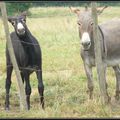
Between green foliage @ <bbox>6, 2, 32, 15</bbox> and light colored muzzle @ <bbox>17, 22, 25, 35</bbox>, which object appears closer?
light colored muzzle @ <bbox>17, 22, 25, 35</bbox>

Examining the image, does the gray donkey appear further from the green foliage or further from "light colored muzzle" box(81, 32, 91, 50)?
the green foliage

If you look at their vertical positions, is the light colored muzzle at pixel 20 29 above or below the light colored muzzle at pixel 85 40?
above

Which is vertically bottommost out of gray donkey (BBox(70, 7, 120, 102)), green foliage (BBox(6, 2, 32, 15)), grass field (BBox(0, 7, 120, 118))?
grass field (BBox(0, 7, 120, 118))

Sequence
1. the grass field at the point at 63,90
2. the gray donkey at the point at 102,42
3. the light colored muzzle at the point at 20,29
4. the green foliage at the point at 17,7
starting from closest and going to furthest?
the grass field at the point at 63,90, the light colored muzzle at the point at 20,29, the gray donkey at the point at 102,42, the green foliage at the point at 17,7

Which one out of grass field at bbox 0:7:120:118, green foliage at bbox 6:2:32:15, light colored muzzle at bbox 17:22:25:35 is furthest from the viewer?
green foliage at bbox 6:2:32:15

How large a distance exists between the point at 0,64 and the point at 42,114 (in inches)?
220

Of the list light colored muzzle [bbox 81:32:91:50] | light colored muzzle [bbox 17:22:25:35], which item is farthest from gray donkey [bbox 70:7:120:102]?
light colored muzzle [bbox 17:22:25:35]

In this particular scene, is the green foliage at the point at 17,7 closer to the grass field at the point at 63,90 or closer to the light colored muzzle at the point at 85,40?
the grass field at the point at 63,90

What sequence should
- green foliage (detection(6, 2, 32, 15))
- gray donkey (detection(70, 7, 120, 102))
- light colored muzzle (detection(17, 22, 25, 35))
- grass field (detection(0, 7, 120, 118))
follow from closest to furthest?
grass field (detection(0, 7, 120, 118)) < light colored muzzle (detection(17, 22, 25, 35)) < gray donkey (detection(70, 7, 120, 102)) < green foliage (detection(6, 2, 32, 15))

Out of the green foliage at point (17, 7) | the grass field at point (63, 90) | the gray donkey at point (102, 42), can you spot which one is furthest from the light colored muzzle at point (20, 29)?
the green foliage at point (17, 7)

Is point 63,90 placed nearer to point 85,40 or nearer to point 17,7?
point 85,40

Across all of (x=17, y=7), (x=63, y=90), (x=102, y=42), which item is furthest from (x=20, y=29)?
(x=17, y=7)

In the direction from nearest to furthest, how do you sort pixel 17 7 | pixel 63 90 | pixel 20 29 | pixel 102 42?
1. pixel 20 29
2. pixel 102 42
3. pixel 63 90
4. pixel 17 7

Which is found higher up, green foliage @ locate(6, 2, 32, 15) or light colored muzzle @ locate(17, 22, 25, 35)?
green foliage @ locate(6, 2, 32, 15)
